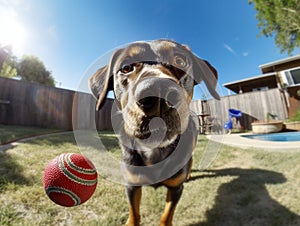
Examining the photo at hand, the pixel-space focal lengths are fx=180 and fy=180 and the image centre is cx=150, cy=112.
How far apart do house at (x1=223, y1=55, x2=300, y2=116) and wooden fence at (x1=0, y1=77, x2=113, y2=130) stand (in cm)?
1097

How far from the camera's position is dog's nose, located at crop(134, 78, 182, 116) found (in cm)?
109

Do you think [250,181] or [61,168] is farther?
[250,181]

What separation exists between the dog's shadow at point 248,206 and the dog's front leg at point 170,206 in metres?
0.31

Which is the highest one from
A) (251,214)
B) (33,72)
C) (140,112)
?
(33,72)

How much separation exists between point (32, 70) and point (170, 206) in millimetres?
25482

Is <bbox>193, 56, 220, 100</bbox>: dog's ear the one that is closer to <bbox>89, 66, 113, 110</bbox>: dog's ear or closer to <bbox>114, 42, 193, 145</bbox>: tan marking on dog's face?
<bbox>114, 42, 193, 145</bbox>: tan marking on dog's face

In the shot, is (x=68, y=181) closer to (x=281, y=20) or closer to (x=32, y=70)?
(x=281, y=20)

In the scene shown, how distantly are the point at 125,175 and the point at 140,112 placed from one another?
938 millimetres

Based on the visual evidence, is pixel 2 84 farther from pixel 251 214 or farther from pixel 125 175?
pixel 251 214

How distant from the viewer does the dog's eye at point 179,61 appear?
1.77 m

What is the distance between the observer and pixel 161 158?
6.06 feet

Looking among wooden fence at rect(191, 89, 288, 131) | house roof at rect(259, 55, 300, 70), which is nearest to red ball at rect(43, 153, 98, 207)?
wooden fence at rect(191, 89, 288, 131)

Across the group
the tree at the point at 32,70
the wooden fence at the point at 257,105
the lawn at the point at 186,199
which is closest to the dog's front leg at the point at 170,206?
the lawn at the point at 186,199

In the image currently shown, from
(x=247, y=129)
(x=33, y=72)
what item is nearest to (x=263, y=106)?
(x=247, y=129)
